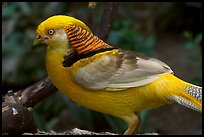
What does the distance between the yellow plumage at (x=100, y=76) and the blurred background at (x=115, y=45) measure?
4.10ft

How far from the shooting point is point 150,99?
1.96 metres

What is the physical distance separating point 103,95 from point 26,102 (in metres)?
0.82

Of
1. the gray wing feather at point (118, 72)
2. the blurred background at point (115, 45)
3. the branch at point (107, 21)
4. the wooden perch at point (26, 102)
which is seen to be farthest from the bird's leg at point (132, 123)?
the blurred background at point (115, 45)

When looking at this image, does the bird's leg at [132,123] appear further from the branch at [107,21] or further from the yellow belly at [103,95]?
the branch at [107,21]

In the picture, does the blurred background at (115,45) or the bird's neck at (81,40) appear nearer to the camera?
the bird's neck at (81,40)

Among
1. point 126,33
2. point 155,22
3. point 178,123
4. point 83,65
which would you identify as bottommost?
point 178,123

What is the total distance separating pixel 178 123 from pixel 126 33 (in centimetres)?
121

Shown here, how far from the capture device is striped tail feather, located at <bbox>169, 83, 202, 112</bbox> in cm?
192

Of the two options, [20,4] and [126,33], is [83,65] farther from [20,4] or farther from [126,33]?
[20,4]

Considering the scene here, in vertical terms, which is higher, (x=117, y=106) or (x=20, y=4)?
(x=117, y=106)

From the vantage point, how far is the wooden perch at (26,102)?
7.51ft

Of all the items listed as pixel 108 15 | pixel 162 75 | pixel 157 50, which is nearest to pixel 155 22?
pixel 157 50

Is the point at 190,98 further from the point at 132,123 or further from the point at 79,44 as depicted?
the point at 79,44

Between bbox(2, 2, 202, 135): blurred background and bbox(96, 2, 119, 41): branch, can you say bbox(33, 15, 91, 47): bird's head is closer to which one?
bbox(96, 2, 119, 41): branch
